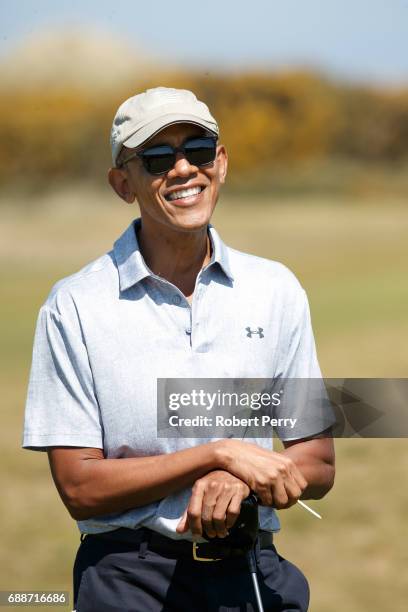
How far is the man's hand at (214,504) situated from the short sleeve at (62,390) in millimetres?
307

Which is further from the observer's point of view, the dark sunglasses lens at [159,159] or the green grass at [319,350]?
the green grass at [319,350]

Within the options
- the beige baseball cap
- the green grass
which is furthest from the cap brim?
the green grass

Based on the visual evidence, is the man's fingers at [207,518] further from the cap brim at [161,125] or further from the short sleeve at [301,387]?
the cap brim at [161,125]

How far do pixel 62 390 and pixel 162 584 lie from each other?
1.71 ft

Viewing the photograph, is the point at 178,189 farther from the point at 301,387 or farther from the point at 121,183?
the point at 301,387

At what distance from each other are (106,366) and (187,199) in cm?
47

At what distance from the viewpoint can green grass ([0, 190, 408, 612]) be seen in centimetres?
695

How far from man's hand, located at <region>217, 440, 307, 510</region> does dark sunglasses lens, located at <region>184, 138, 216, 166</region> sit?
2.44ft

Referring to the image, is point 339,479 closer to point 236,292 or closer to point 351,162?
point 236,292

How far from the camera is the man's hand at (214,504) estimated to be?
268 cm

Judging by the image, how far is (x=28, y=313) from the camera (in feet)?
68.5

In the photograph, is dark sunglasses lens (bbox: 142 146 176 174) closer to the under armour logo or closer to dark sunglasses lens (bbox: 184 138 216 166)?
dark sunglasses lens (bbox: 184 138 216 166)
